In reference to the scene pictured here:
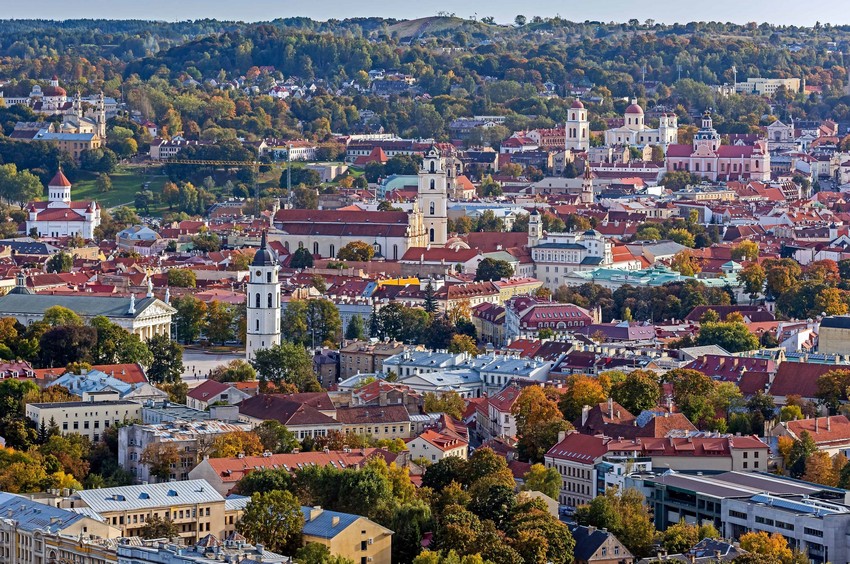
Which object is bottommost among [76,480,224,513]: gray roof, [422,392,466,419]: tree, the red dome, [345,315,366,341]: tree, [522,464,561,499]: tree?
[345,315,366,341]: tree

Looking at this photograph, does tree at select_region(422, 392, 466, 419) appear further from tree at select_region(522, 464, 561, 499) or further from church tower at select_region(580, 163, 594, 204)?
church tower at select_region(580, 163, 594, 204)

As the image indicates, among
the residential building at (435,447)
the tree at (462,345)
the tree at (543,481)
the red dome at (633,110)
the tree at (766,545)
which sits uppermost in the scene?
the red dome at (633,110)

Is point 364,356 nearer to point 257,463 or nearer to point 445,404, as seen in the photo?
point 445,404

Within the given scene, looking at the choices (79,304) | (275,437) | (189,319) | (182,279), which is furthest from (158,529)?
(182,279)

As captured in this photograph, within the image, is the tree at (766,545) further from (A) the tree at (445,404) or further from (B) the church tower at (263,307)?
(B) the church tower at (263,307)

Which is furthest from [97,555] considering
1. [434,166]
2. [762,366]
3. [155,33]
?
[155,33]

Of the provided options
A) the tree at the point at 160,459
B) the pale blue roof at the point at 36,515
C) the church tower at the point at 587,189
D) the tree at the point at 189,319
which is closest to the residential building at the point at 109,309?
the tree at the point at 189,319

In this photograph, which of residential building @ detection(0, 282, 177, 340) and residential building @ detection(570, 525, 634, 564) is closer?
residential building @ detection(570, 525, 634, 564)

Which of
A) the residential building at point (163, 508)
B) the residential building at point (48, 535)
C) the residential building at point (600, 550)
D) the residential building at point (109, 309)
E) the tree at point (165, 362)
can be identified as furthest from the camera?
the residential building at point (109, 309)

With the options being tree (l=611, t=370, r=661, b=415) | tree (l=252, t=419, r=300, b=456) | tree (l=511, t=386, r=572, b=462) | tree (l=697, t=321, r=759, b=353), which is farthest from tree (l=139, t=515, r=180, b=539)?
tree (l=697, t=321, r=759, b=353)
